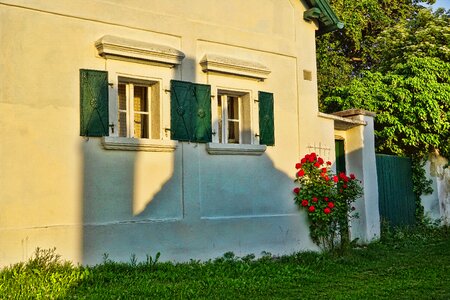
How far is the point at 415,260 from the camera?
1055 centimetres

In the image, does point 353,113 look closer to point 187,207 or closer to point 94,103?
point 187,207

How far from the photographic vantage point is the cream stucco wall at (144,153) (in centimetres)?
802

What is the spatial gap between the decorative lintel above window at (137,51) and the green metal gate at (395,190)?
6.78 metres

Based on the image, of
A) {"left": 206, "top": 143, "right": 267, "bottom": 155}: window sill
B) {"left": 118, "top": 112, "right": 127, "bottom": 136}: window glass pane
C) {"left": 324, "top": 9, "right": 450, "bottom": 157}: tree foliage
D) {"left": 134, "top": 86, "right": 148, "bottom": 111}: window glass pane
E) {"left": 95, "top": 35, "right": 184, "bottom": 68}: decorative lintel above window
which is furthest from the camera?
{"left": 324, "top": 9, "right": 450, "bottom": 157}: tree foliage

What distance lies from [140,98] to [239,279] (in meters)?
3.47

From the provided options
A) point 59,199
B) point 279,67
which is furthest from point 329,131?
point 59,199

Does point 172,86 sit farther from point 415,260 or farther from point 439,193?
point 439,193

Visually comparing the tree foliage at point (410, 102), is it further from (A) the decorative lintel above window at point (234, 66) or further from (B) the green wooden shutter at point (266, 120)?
(A) the decorative lintel above window at point (234, 66)

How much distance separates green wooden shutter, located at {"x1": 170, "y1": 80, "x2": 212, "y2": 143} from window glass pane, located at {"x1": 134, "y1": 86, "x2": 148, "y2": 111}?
1.50ft

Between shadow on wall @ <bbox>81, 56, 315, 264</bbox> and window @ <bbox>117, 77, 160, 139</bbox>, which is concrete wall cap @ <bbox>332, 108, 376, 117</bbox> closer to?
shadow on wall @ <bbox>81, 56, 315, 264</bbox>

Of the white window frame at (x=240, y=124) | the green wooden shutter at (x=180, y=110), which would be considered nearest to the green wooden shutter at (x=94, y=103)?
the green wooden shutter at (x=180, y=110)

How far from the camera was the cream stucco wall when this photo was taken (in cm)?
802

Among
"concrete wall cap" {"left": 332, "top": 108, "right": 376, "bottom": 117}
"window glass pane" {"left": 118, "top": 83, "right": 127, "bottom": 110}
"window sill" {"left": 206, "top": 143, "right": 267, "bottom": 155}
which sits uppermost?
"concrete wall cap" {"left": 332, "top": 108, "right": 376, "bottom": 117}

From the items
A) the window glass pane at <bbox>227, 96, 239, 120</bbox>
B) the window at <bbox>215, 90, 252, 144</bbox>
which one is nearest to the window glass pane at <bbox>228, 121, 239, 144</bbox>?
the window at <bbox>215, 90, 252, 144</bbox>
